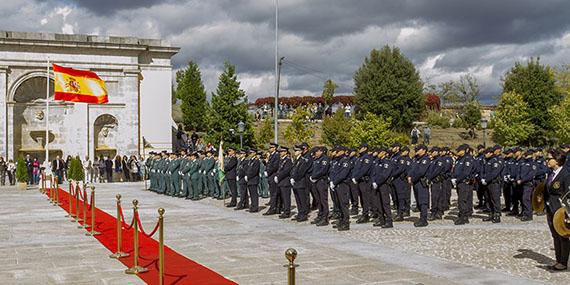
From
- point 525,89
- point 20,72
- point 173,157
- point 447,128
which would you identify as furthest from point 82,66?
point 447,128

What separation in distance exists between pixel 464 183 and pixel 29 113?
93.5ft

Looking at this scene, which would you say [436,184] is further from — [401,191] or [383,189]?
[383,189]

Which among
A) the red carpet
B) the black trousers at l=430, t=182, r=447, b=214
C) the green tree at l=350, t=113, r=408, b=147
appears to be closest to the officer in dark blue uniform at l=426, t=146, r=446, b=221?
the black trousers at l=430, t=182, r=447, b=214

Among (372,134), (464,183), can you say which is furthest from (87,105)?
(464,183)

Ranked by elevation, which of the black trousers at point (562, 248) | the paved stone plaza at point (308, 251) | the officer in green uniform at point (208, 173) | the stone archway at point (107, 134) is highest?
the stone archway at point (107, 134)

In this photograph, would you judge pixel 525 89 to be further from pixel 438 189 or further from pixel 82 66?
pixel 438 189

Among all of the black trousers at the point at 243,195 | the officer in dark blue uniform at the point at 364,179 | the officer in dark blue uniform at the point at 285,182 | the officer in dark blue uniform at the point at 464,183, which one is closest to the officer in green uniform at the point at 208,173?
the black trousers at the point at 243,195

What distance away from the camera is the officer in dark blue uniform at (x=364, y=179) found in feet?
45.3

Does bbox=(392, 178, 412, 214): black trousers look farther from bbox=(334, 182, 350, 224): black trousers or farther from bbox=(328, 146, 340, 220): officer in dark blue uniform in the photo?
bbox=(334, 182, 350, 224): black trousers

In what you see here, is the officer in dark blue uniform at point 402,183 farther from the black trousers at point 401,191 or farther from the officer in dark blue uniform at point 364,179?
the officer in dark blue uniform at point 364,179

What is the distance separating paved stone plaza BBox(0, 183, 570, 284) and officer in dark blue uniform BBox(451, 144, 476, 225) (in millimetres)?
400

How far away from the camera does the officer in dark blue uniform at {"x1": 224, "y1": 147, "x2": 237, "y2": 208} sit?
17.9 metres

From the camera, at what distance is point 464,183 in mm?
13875

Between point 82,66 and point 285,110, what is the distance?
45.8m
